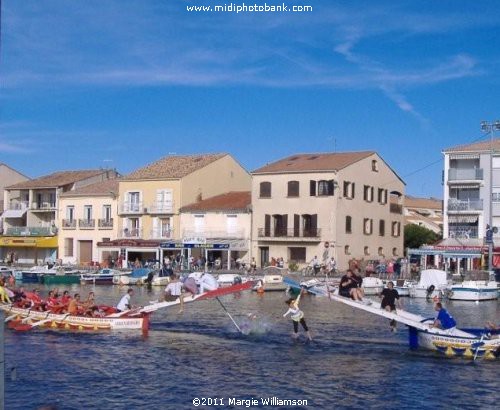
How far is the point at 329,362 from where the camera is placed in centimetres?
2203

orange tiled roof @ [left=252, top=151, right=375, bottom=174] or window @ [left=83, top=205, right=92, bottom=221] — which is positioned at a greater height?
orange tiled roof @ [left=252, top=151, right=375, bottom=174]

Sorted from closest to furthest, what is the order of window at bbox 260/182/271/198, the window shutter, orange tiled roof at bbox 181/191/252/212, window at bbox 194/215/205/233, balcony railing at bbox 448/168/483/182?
balcony railing at bbox 448/168/483/182 < the window shutter < window at bbox 260/182/271/198 < orange tiled roof at bbox 181/191/252/212 < window at bbox 194/215/205/233

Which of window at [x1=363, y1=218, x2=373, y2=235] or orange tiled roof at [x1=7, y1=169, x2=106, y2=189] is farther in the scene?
orange tiled roof at [x1=7, y1=169, x2=106, y2=189]

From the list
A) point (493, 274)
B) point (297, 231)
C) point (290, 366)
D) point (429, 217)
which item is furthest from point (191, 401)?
point (429, 217)

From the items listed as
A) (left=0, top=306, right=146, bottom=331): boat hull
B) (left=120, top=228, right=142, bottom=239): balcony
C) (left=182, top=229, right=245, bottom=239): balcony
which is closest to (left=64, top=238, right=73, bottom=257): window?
(left=120, top=228, right=142, bottom=239): balcony

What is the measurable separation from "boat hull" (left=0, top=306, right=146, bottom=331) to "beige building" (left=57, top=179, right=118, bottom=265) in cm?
4555

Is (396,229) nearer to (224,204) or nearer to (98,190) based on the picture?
(224,204)

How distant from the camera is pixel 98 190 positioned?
77.9m

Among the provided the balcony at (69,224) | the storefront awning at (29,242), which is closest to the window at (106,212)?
the balcony at (69,224)

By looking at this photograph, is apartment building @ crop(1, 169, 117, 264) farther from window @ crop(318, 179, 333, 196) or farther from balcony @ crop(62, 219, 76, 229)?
window @ crop(318, 179, 333, 196)

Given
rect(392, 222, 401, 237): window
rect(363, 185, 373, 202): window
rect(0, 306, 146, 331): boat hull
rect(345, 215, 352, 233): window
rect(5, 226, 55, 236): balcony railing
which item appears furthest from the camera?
rect(5, 226, 55, 236): balcony railing

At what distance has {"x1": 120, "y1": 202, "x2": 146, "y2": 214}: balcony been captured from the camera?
242 feet

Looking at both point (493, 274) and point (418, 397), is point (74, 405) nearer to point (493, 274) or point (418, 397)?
point (418, 397)

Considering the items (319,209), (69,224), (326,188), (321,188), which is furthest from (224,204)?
(69,224)
